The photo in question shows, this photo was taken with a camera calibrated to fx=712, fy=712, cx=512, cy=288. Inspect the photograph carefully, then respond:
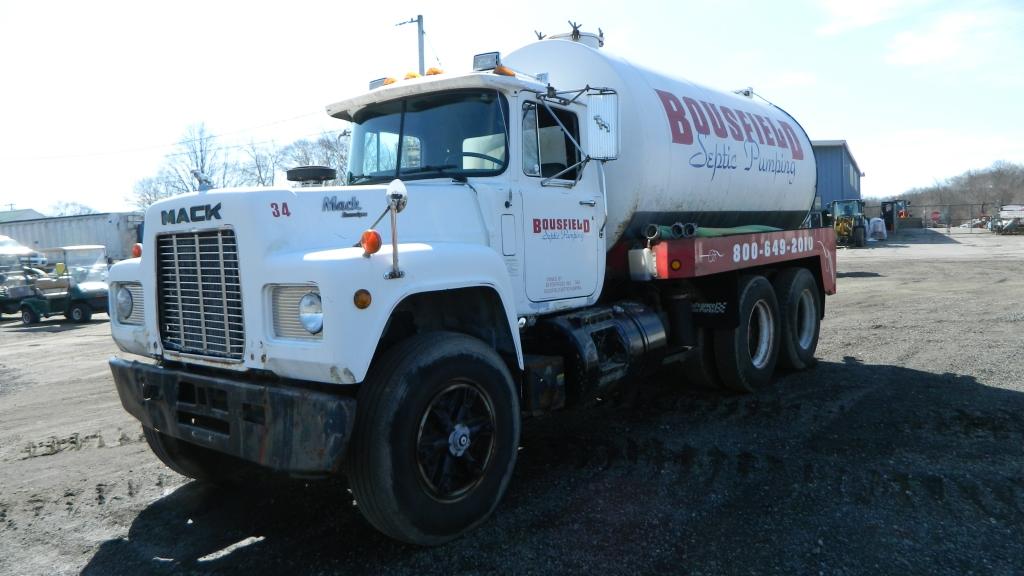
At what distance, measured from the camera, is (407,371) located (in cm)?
361

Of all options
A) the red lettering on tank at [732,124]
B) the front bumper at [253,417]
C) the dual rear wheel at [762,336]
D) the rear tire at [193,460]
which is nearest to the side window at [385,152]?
the front bumper at [253,417]

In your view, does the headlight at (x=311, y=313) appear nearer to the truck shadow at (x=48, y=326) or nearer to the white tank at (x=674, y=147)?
the white tank at (x=674, y=147)

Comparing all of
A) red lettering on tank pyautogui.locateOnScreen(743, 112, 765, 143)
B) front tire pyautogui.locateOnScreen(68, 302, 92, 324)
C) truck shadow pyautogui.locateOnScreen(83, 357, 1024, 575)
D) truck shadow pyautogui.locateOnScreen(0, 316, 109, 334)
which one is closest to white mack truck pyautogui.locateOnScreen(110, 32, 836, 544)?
truck shadow pyautogui.locateOnScreen(83, 357, 1024, 575)

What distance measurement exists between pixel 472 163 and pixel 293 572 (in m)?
2.72

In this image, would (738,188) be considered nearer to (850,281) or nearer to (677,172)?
(677,172)

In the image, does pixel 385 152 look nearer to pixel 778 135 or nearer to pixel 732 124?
pixel 732 124

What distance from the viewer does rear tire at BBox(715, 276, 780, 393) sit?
704 cm

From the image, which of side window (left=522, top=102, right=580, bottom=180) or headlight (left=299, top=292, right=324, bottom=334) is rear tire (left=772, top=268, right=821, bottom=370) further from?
headlight (left=299, top=292, right=324, bottom=334)

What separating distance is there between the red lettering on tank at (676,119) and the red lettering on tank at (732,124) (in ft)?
3.38

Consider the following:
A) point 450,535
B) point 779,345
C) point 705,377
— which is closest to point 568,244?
point 450,535

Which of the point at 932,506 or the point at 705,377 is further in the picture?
the point at 705,377

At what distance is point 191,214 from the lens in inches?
154

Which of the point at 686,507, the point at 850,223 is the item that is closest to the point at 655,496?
the point at 686,507

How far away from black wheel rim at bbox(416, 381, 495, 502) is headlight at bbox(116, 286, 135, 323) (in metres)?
2.21
